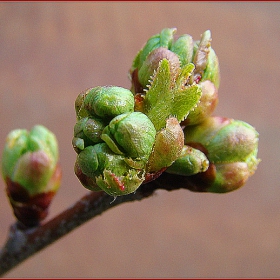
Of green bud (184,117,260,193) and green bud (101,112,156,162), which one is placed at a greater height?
green bud (101,112,156,162)

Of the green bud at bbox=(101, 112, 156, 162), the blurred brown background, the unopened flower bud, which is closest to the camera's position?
the green bud at bbox=(101, 112, 156, 162)

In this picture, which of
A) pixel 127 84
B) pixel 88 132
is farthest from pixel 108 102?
pixel 127 84

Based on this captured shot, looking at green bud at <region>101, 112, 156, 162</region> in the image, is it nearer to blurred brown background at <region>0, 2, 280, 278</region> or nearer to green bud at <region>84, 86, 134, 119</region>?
green bud at <region>84, 86, 134, 119</region>

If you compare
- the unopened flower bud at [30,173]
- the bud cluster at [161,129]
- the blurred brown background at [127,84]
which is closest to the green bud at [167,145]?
the bud cluster at [161,129]

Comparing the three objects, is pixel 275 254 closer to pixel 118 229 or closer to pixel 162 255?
pixel 162 255

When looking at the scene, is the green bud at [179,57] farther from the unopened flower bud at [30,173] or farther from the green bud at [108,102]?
the unopened flower bud at [30,173]

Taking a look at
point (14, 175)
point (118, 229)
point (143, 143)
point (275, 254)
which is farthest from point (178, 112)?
point (275, 254)

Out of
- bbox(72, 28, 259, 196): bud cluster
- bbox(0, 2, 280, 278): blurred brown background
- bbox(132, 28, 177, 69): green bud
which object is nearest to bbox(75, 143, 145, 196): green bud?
bbox(72, 28, 259, 196): bud cluster
